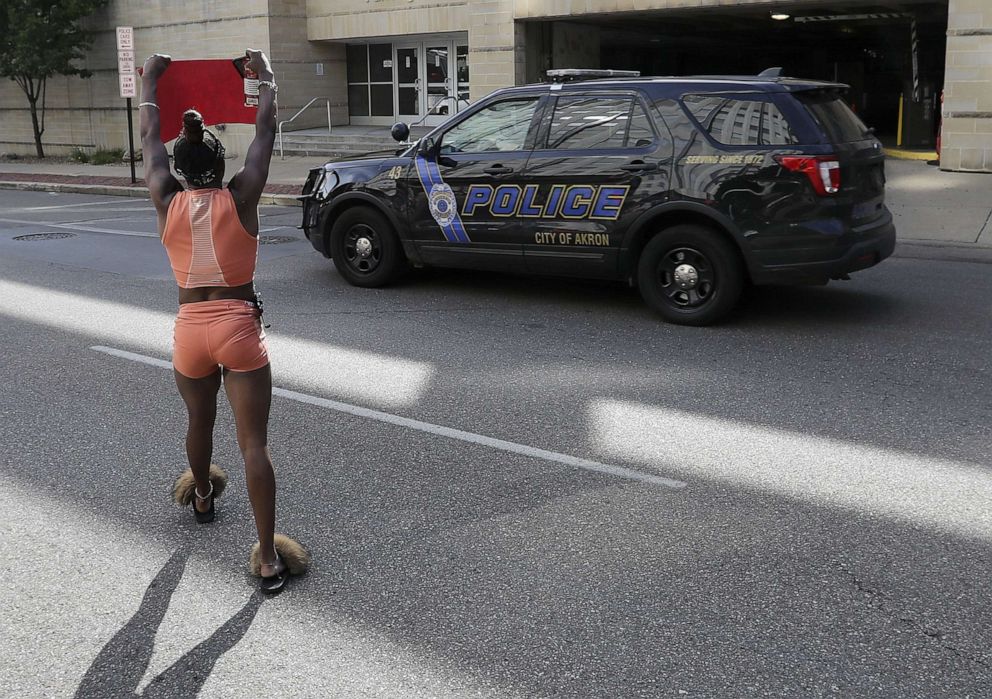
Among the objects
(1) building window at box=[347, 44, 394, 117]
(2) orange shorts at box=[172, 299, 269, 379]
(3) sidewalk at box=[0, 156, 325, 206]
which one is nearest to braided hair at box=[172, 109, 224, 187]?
(2) orange shorts at box=[172, 299, 269, 379]

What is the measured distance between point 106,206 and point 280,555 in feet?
51.6

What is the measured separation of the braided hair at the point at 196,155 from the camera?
4.03 meters

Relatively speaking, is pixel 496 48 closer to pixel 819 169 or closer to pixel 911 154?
pixel 911 154

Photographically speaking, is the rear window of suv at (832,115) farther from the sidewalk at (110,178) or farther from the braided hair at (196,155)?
the sidewalk at (110,178)

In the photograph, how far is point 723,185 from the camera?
26.8 ft

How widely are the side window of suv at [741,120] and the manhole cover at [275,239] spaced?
6.41m

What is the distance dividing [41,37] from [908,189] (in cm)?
2202

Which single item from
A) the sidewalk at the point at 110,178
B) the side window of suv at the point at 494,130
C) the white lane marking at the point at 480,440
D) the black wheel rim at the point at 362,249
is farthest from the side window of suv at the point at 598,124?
the sidewalk at the point at 110,178

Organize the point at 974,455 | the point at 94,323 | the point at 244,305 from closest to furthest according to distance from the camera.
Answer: the point at 244,305 < the point at 974,455 < the point at 94,323

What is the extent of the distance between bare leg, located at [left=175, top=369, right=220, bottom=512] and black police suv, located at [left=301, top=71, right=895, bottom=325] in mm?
4689

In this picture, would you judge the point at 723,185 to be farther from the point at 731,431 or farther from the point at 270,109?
the point at 270,109

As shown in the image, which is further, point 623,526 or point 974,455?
point 974,455

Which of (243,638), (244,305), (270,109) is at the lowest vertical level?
(243,638)

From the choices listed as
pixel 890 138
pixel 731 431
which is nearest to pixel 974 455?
pixel 731 431
